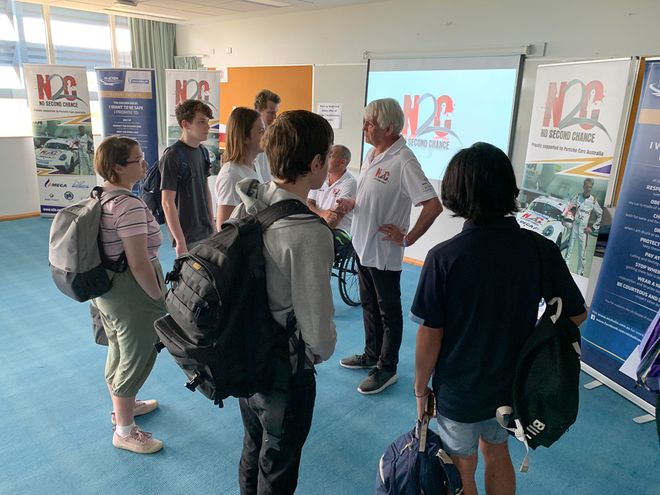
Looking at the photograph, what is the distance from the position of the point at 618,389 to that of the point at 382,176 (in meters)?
1.96

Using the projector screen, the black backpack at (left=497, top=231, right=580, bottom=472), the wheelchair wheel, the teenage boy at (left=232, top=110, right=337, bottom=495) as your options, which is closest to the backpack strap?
the teenage boy at (left=232, top=110, right=337, bottom=495)

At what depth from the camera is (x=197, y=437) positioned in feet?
7.61

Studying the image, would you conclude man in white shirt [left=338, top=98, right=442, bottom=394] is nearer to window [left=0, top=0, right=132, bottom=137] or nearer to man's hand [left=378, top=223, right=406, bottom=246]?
man's hand [left=378, top=223, right=406, bottom=246]

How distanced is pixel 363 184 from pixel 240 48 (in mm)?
5067

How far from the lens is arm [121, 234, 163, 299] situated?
1.86 m

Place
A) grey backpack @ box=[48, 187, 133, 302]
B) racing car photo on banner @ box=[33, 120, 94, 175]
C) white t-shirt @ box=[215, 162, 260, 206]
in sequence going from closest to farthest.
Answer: grey backpack @ box=[48, 187, 133, 302], white t-shirt @ box=[215, 162, 260, 206], racing car photo on banner @ box=[33, 120, 94, 175]

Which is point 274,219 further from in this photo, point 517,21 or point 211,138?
point 211,138

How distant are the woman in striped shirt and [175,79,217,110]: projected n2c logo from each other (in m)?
4.57

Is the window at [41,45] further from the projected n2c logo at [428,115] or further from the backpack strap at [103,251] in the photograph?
the backpack strap at [103,251]

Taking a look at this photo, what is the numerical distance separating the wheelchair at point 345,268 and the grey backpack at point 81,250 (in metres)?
1.76

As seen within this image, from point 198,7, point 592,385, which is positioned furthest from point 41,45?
point 592,385

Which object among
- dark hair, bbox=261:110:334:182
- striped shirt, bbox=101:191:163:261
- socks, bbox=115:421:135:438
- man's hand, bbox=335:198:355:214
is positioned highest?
dark hair, bbox=261:110:334:182

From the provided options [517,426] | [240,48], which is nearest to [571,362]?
[517,426]

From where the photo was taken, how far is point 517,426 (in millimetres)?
1390
